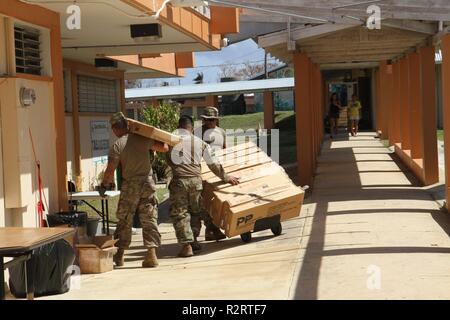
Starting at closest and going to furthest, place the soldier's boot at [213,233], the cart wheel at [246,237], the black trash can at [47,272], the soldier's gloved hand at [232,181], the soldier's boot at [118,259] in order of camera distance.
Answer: the black trash can at [47,272] < the soldier's boot at [118,259] < the soldier's gloved hand at [232,181] < the cart wheel at [246,237] < the soldier's boot at [213,233]

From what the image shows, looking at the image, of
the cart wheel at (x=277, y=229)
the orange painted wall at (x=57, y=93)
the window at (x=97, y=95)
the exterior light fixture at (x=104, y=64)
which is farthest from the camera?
the window at (x=97, y=95)

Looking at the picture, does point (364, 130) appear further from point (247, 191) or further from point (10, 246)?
point (10, 246)

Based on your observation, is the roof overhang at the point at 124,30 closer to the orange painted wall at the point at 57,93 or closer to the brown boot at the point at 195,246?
the orange painted wall at the point at 57,93

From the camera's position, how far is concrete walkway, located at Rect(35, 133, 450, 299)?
21.1 feet

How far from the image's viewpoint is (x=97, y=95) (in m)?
16.5

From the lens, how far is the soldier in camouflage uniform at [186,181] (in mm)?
8867

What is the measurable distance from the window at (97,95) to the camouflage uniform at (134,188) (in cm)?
728

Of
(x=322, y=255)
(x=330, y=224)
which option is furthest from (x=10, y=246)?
(x=330, y=224)

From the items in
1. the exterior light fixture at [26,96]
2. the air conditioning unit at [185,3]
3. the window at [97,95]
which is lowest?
the exterior light fixture at [26,96]

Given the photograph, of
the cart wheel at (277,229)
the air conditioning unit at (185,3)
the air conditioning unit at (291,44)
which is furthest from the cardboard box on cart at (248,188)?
the air conditioning unit at (291,44)

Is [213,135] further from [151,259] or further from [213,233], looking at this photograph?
[151,259]

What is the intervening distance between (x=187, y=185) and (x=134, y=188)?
877 millimetres

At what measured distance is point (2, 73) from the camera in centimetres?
769

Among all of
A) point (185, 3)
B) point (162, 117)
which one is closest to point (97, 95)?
point (162, 117)
